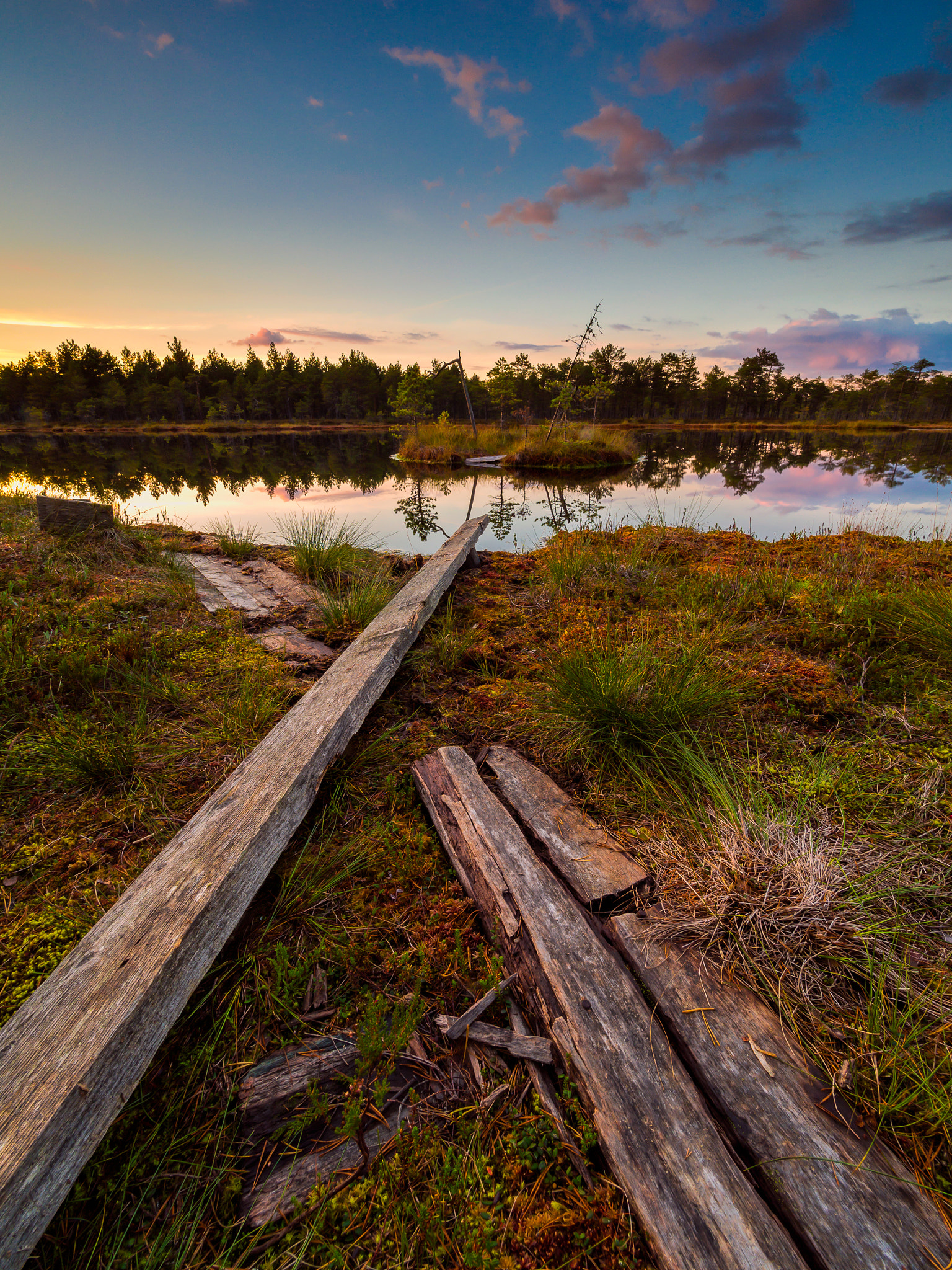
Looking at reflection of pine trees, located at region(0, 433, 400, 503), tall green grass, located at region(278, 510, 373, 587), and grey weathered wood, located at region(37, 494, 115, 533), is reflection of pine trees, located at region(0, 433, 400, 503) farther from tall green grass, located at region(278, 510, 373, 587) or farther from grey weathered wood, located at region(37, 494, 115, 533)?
tall green grass, located at region(278, 510, 373, 587)

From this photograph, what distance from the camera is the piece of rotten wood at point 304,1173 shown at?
1143 mm

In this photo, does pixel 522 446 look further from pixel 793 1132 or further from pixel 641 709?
pixel 793 1132

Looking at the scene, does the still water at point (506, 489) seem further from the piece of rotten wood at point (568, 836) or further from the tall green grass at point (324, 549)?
the piece of rotten wood at point (568, 836)

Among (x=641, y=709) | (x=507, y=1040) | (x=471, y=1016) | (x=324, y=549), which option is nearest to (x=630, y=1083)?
(x=507, y=1040)

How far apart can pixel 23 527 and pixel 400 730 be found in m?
5.73

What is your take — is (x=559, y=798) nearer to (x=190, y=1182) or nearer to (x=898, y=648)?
(x=190, y=1182)

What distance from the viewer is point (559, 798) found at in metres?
2.24

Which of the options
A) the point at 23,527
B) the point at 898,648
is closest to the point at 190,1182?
the point at 898,648

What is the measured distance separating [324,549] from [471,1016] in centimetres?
494

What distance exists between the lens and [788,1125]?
3.80ft

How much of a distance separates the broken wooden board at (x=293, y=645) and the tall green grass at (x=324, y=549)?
959mm

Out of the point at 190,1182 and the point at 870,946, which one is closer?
the point at 190,1182

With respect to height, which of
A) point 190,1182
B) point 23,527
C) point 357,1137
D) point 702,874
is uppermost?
point 23,527

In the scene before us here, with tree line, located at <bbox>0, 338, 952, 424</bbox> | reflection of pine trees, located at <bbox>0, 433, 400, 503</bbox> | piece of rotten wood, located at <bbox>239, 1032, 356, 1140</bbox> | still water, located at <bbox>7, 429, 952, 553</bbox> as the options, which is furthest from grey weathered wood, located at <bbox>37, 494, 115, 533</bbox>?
tree line, located at <bbox>0, 338, 952, 424</bbox>
